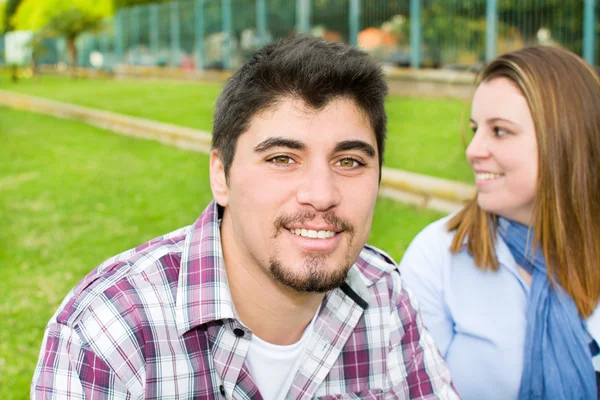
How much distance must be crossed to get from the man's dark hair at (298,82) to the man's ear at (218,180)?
1.8 inches

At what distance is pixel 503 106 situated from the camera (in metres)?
2.96

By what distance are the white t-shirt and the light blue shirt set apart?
101 cm

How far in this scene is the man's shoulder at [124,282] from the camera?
6.03 feet

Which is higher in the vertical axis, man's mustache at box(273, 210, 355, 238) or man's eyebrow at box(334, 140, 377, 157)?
man's eyebrow at box(334, 140, 377, 157)

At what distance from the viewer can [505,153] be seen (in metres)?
2.93

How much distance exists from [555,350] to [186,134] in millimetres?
8165

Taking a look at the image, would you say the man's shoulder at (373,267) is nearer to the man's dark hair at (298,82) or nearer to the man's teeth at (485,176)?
the man's dark hair at (298,82)

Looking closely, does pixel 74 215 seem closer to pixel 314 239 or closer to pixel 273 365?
pixel 273 365

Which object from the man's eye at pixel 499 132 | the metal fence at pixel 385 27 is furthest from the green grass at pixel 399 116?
the metal fence at pixel 385 27

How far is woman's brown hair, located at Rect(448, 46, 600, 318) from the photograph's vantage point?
2.86 m

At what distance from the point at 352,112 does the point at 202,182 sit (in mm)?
5987

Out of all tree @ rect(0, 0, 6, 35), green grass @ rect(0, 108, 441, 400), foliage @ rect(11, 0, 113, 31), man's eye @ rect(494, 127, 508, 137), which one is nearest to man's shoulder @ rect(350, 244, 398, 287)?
man's eye @ rect(494, 127, 508, 137)

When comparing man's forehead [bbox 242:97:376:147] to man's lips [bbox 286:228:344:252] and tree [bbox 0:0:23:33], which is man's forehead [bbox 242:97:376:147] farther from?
tree [bbox 0:0:23:33]

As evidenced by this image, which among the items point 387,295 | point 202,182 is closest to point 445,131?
point 202,182
